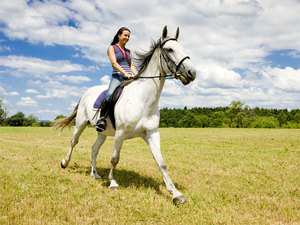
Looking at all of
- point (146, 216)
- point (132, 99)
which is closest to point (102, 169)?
point (132, 99)

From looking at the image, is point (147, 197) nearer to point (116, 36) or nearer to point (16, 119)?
point (116, 36)

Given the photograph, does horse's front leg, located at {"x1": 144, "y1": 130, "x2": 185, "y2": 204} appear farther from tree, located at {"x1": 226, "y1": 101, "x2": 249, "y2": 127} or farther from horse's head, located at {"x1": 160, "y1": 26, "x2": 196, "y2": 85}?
tree, located at {"x1": 226, "y1": 101, "x2": 249, "y2": 127}

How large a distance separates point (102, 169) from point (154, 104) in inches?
169

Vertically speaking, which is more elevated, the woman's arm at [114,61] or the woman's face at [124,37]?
the woman's face at [124,37]

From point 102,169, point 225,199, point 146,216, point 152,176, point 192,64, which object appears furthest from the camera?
point 102,169

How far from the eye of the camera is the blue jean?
20.2 feet

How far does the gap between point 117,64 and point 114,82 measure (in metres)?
0.52

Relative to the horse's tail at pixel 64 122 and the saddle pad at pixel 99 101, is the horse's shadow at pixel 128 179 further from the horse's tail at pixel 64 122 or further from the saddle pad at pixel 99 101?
the saddle pad at pixel 99 101

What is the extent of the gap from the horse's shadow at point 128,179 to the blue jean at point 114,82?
247 centimetres

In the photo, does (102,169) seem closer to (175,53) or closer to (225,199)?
(225,199)

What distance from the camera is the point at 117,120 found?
5797 mm

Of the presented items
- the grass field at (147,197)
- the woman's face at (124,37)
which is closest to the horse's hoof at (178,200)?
the grass field at (147,197)

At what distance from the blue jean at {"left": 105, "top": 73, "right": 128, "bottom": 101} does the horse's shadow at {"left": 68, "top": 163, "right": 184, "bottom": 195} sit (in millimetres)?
2466

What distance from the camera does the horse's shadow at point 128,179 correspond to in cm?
635
